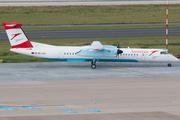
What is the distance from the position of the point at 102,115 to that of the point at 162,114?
3.42m

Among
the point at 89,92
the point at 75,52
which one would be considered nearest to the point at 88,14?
the point at 75,52

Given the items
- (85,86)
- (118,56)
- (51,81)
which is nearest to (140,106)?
(85,86)

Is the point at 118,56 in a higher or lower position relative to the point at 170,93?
higher

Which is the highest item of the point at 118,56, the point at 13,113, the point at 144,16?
the point at 144,16

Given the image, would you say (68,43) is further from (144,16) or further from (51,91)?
(144,16)

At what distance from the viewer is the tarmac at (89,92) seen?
58.4ft

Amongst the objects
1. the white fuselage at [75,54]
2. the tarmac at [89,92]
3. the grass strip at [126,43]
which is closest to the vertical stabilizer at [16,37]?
the white fuselage at [75,54]

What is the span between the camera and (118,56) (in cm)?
3578

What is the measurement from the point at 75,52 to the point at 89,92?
41.6 feet

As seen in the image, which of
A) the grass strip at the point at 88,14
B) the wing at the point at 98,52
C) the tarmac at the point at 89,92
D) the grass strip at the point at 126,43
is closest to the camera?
the tarmac at the point at 89,92

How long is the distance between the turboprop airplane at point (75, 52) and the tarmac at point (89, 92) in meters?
1.16

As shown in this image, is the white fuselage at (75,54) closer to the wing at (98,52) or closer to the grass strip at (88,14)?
the wing at (98,52)

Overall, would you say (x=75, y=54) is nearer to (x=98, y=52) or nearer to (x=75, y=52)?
(x=75, y=52)

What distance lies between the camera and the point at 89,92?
76.7 feet
